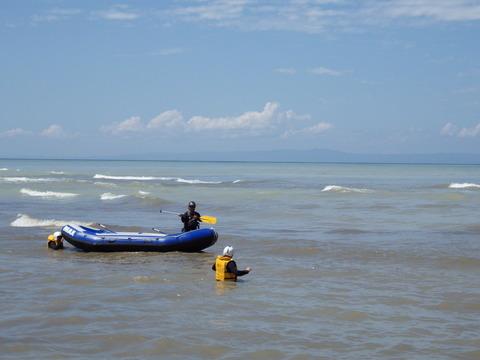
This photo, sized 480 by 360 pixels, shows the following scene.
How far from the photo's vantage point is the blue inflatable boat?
55.2ft

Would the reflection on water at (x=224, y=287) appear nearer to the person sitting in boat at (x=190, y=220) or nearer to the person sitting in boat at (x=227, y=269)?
the person sitting in boat at (x=227, y=269)

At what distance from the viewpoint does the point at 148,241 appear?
16844 mm

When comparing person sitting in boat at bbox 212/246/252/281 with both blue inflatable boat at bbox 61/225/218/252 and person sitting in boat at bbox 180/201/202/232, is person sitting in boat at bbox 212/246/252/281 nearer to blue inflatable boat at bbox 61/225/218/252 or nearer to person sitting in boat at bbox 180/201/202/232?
blue inflatable boat at bbox 61/225/218/252

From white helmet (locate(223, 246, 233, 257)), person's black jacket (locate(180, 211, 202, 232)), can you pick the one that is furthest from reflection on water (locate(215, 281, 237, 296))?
person's black jacket (locate(180, 211, 202, 232))

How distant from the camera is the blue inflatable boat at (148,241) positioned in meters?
16.8

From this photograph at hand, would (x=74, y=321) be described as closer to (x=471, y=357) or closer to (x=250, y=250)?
(x=471, y=357)

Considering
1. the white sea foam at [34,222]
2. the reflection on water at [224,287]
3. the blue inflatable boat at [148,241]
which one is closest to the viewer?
the reflection on water at [224,287]

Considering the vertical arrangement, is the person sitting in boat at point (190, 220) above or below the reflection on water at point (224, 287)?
above

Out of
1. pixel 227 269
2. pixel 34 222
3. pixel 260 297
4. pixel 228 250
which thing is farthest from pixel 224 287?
pixel 34 222

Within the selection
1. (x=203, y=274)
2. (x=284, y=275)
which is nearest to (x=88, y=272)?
(x=203, y=274)

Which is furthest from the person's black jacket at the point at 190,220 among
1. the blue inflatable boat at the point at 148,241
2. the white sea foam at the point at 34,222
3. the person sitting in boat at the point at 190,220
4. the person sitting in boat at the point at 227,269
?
the white sea foam at the point at 34,222


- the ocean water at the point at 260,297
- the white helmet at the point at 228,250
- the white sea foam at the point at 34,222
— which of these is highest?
the white helmet at the point at 228,250

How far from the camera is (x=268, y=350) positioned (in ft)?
27.5

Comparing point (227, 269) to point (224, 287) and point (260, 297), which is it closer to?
point (224, 287)
